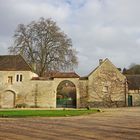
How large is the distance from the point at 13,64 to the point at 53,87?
726 cm

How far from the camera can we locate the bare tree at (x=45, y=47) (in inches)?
2045

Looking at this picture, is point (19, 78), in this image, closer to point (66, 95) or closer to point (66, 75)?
point (66, 75)

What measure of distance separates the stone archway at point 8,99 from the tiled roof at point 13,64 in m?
3.57

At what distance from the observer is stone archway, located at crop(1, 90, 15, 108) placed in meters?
46.9

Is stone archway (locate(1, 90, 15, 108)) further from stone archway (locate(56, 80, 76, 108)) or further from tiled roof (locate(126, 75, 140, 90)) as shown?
tiled roof (locate(126, 75, 140, 90))

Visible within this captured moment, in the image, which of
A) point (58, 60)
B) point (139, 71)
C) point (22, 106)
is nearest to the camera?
point (22, 106)

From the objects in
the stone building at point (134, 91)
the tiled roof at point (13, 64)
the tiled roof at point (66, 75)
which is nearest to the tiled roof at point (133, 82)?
the stone building at point (134, 91)

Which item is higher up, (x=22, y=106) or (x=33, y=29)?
(x=33, y=29)

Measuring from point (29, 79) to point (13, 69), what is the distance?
2.95m

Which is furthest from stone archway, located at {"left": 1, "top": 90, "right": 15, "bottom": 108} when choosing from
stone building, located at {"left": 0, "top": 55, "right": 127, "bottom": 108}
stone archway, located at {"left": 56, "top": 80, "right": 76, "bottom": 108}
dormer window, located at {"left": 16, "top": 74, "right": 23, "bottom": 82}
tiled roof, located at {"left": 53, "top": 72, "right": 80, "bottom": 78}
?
stone archway, located at {"left": 56, "top": 80, "right": 76, "bottom": 108}

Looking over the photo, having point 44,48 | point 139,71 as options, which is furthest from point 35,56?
point 139,71

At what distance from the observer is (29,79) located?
47.5m

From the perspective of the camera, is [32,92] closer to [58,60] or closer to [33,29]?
[58,60]

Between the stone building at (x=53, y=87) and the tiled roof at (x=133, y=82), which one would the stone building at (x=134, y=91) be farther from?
the stone building at (x=53, y=87)
